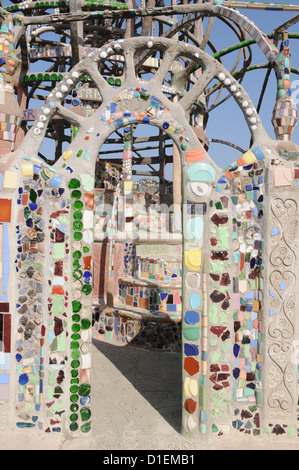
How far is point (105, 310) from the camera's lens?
6.97m

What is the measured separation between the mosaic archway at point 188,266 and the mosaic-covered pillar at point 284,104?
178mm

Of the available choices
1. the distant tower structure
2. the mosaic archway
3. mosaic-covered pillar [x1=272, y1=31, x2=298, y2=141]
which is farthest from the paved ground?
mosaic-covered pillar [x1=272, y1=31, x2=298, y2=141]

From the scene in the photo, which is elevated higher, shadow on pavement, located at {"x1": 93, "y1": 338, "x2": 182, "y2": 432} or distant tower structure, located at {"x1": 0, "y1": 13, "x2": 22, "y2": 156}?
distant tower structure, located at {"x1": 0, "y1": 13, "x2": 22, "y2": 156}

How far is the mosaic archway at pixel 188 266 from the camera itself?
357 cm

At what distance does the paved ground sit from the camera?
348 cm

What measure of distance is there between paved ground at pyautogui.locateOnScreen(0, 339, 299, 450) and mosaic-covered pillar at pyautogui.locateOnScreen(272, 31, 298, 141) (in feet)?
9.83

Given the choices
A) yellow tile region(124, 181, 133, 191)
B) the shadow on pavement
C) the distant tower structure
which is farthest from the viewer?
yellow tile region(124, 181, 133, 191)

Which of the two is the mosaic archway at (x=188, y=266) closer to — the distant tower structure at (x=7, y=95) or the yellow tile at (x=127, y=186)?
the distant tower structure at (x=7, y=95)

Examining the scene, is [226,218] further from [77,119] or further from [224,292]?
[77,119]

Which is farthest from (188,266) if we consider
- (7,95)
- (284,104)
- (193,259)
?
(7,95)

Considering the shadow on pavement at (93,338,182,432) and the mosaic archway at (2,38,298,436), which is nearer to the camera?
the mosaic archway at (2,38,298,436)

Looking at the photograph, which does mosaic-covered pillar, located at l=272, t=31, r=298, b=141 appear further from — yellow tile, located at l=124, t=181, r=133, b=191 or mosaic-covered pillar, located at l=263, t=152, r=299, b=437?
yellow tile, located at l=124, t=181, r=133, b=191

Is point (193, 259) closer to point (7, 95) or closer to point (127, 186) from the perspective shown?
point (7, 95)

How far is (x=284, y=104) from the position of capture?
359 centimetres
